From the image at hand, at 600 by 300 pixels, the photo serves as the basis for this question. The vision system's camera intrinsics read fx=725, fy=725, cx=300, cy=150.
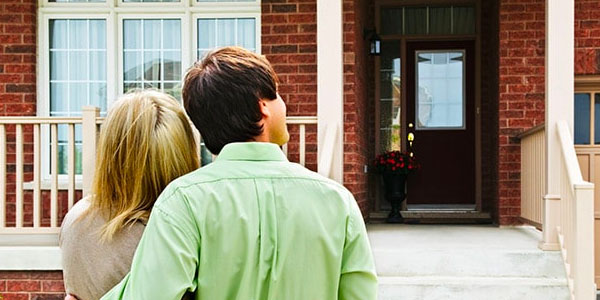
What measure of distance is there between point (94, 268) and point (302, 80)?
204 inches

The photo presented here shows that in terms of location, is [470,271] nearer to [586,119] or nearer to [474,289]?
[474,289]

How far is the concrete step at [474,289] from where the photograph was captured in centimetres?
488

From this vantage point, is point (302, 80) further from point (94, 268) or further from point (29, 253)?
point (94, 268)

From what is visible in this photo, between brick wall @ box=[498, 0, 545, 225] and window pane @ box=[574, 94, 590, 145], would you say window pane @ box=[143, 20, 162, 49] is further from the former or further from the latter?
window pane @ box=[574, 94, 590, 145]

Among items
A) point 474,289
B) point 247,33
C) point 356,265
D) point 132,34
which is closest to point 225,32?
point 247,33

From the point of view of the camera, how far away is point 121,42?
676cm

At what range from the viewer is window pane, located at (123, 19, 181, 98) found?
267 inches

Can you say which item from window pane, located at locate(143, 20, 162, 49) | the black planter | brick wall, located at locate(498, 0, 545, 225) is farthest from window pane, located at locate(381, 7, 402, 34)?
window pane, located at locate(143, 20, 162, 49)

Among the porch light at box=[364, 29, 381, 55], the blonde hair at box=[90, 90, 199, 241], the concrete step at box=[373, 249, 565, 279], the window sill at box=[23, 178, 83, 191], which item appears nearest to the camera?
the blonde hair at box=[90, 90, 199, 241]

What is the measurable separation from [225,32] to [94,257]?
17.5 feet

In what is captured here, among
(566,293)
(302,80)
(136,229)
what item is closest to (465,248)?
(566,293)

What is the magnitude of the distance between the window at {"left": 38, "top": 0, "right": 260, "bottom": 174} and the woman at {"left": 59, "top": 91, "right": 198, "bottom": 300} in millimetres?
5187

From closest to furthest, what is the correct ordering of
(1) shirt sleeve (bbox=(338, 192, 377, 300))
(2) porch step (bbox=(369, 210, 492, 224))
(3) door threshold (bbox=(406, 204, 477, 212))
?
(1) shirt sleeve (bbox=(338, 192, 377, 300)), (2) porch step (bbox=(369, 210, 492, 224)), (3) door threshold (bbox=(406, 204, 477, 212))

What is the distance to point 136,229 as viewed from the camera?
160 centimetres
